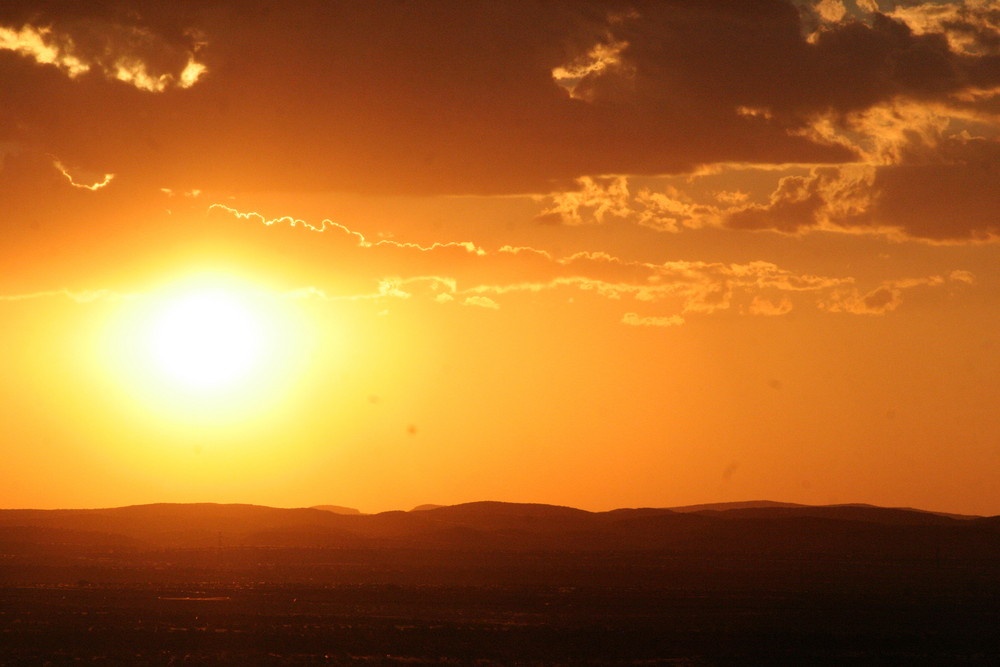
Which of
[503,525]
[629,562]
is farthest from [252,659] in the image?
[503,525]

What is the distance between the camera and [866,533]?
134375 millimetres

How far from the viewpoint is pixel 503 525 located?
162250mm

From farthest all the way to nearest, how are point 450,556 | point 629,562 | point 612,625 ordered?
point 450,556 < point 629,562 < point 612,625

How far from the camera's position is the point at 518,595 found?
75812 mm

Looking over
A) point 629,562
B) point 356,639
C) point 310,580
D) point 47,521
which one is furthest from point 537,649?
point 47,521

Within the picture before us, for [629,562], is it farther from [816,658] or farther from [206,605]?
[816,658]

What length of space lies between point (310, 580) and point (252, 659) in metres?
38.0

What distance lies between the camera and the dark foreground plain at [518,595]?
174ft

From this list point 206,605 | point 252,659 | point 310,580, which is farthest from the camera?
point 310,580

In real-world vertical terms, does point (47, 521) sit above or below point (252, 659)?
above

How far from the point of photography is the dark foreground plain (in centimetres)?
5300

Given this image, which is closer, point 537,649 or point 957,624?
point 537,649

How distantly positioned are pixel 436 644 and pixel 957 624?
25.8 meters

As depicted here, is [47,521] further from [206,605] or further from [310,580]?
[206,605]
